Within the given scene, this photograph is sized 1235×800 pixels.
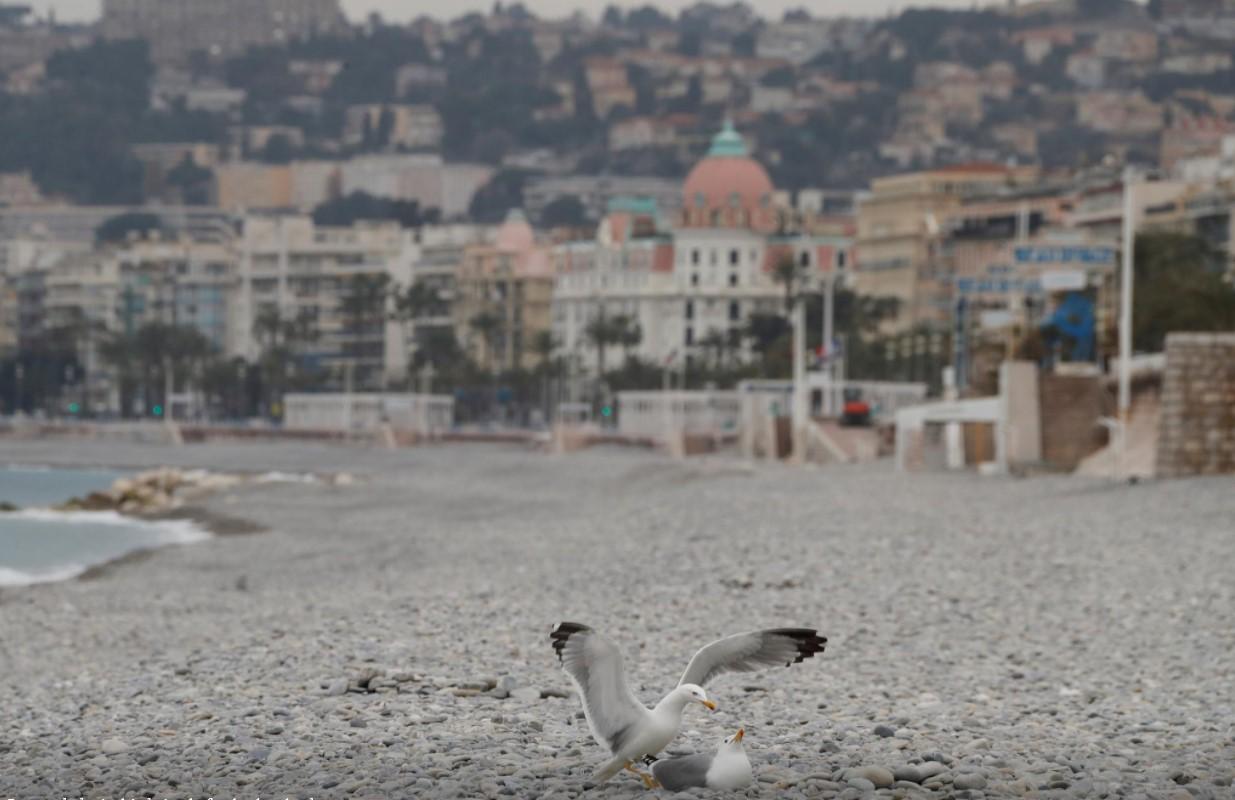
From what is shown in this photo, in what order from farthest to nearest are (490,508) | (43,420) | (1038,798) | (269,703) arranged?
(43,420)
(490,508)
(269,703)
(1038,798)

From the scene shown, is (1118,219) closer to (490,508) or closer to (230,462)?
(230,462)

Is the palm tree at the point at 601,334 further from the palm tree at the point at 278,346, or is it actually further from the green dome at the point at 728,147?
the green dome at the point at 728,147

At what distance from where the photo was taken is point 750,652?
9.88 metres

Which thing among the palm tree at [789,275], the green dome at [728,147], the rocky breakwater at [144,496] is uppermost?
the green dome at [728,147]

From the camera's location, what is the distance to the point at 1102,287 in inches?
2527

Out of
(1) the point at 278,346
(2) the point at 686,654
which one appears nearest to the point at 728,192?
(1) the point at 278,346

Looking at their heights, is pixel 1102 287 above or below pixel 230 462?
above

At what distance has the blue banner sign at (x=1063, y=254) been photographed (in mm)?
40469

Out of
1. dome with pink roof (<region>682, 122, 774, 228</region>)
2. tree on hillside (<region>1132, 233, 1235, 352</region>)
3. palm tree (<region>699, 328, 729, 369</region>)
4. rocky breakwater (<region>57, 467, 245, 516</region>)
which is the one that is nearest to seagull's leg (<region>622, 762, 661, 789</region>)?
tree on hillside (<region>1132, 233, 1235, 352</region>)

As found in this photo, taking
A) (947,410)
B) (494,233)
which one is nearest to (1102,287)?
(947,410)

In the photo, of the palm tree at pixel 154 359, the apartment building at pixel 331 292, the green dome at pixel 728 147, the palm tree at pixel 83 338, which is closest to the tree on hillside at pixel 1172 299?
the apartment building at pixel 331 292

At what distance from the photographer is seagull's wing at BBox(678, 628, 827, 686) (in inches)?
386

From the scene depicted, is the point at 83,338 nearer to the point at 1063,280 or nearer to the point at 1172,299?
the point at 1172,299

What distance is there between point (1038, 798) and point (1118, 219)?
321ft
